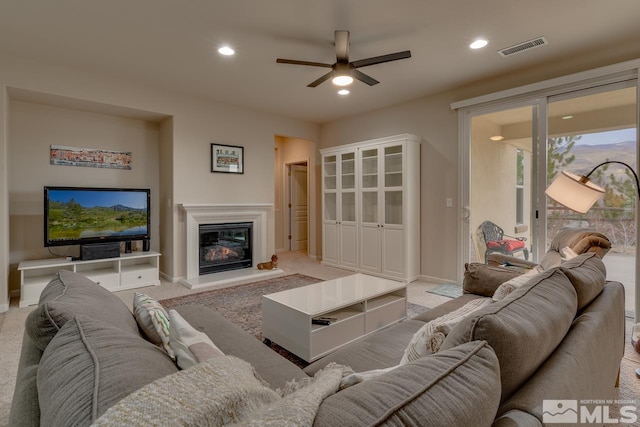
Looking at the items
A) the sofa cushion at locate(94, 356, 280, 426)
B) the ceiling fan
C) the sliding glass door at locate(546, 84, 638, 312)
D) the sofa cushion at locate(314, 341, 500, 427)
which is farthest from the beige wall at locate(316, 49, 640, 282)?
the sofa cushion at locate(94, 356, 280, 426)

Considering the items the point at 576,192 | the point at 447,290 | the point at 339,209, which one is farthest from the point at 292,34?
the point at 447,290

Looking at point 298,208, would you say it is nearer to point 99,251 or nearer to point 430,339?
point 99,251

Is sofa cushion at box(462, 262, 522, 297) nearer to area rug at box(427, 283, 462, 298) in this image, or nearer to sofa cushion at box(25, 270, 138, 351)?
area rug at box(427, 283, 462, 298)

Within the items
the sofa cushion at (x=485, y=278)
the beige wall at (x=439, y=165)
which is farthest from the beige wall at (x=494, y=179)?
the sofa cushion at (x=485, y=278)

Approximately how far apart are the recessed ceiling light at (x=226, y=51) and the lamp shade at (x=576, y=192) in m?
3.08

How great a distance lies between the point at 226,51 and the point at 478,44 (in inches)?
97.7

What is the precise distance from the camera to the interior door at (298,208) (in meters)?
7.41

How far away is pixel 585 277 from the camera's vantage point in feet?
4.30

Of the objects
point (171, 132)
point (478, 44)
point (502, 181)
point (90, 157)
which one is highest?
point (478, 44)

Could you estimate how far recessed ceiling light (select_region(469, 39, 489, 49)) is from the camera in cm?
299

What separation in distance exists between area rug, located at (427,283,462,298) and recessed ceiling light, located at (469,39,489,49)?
106 inches

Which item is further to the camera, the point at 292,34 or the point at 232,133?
the point at 232,133

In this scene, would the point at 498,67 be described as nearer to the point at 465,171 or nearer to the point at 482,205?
the point at 465,171

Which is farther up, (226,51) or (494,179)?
(226,51)
